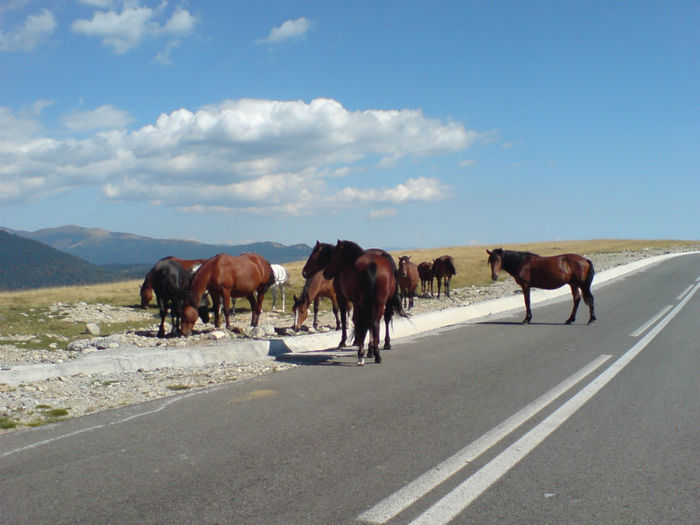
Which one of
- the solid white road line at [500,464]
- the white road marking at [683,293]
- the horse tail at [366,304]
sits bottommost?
the white road marking at [683,293]

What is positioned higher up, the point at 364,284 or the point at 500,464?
the point at 364,284

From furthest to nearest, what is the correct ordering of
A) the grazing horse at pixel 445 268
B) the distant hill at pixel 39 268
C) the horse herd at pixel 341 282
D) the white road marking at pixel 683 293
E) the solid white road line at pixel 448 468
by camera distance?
the distant hill at pixel 39 268
the grazing horse at pixel 445 268
the white road marking at pixel 683 293
the horse herd at pixel 341 282
the solid white road line at pixel 448 468

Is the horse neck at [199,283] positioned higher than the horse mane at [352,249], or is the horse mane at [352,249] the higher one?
the horse mane at [352,249]

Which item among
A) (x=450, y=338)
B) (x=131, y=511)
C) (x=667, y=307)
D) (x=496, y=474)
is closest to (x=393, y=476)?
(x=496, y=474)

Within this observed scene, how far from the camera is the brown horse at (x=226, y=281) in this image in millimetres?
13977

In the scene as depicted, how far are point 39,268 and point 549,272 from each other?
173 m

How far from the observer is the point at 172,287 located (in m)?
14.1

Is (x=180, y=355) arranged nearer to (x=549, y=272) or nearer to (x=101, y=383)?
(x=101, y=383)

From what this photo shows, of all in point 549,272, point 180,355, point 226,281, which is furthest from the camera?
point 549,272

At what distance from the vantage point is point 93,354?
10148 millimetres

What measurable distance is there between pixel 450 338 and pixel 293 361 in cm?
427

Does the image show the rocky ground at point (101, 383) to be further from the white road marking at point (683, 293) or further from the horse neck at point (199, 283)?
the white road marking at point (683, 293)

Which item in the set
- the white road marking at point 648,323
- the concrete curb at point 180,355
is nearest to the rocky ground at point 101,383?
the concrete curb at point 180,355

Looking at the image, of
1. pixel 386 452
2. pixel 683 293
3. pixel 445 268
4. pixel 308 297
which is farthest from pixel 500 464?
pixel 683 293
